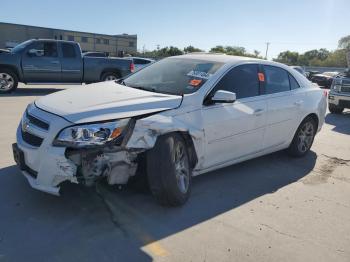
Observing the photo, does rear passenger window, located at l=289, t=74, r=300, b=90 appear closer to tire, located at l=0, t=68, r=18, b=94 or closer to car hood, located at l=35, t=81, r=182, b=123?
car hood, located at l=35, t=81, r=182, b=123

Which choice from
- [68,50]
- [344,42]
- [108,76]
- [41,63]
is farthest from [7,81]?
[344,42]

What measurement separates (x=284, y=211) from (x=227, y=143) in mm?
1019

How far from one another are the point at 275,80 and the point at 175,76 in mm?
1620

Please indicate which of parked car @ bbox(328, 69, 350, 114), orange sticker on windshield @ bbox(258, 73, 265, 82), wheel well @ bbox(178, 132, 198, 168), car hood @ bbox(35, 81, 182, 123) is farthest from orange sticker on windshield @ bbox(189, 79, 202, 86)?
parked car @ bbox(328, 69, 350, 114)

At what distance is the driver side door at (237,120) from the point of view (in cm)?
448

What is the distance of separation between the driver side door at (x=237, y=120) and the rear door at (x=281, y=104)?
18cm

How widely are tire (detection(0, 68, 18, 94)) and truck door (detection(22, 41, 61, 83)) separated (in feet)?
1.34

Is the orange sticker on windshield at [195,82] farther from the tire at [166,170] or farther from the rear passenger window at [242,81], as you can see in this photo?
the tire at [166,170]

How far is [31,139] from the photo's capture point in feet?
12.5

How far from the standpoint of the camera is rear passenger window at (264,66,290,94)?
545 cm

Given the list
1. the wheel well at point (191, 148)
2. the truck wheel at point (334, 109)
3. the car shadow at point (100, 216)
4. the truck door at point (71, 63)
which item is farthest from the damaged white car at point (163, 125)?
the truck door at point (71, 63)

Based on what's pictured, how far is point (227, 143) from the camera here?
4.71m

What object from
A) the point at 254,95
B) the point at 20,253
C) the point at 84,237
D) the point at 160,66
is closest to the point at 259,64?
the point at 254,95

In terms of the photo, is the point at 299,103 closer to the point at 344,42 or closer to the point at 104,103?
the point at 104,103
